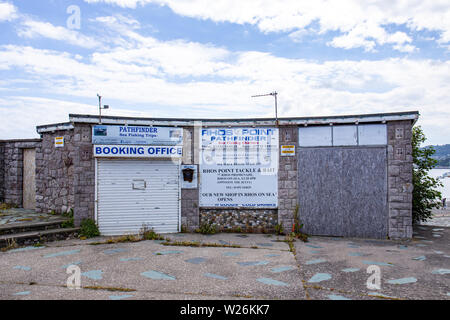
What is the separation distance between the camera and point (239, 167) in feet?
33.1

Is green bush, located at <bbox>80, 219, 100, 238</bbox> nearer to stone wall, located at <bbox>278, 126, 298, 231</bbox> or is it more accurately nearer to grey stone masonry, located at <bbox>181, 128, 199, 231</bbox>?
grey stone masonry, located at <bbox>181, 128, 199, 231</bbox>

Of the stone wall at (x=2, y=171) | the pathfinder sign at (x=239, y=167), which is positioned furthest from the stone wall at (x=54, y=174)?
the pathfinder sign at (x=239, y=167)

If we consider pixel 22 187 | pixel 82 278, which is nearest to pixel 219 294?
pixel 82 278

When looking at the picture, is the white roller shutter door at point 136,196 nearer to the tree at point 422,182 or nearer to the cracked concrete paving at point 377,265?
the cracked concrete paving at point 377,265

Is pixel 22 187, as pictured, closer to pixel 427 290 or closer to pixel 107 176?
pixel 107 176

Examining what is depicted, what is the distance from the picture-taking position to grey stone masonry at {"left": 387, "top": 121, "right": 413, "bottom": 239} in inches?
367

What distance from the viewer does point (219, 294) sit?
4906 millimetres

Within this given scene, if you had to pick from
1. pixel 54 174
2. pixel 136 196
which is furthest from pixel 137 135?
pixel 54 174

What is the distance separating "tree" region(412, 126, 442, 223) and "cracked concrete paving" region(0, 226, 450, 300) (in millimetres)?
2898

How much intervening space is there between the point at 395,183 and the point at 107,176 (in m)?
9.09

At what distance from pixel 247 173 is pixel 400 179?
4.77m

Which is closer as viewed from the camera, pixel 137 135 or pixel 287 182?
pixel 137 135

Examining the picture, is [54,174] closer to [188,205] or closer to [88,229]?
[88,229]

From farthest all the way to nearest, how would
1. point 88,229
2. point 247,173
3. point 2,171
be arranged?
1. point 2,171
2. point 247,173
3. point 88,229
